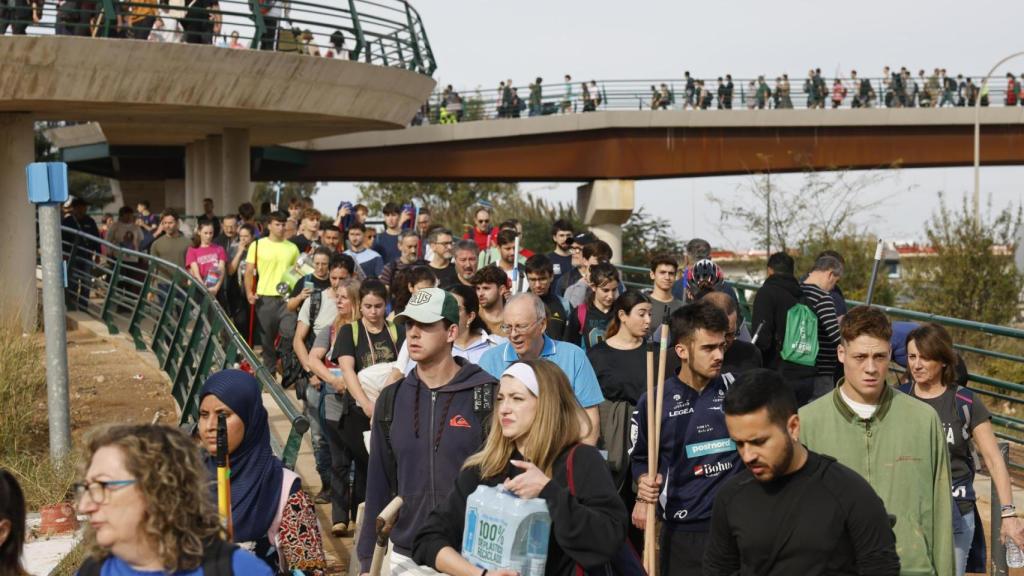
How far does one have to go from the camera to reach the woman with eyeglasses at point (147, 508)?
3.65m

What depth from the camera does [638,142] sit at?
44188 millimetres

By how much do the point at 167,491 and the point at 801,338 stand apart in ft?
22.6

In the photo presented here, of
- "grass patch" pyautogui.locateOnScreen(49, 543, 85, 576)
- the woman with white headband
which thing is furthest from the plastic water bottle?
"grass patch" pyautogui.locateOnScreen(49, 543, 85, 576)

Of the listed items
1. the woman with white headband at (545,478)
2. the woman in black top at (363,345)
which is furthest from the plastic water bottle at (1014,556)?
the woman in black top at (363,345)

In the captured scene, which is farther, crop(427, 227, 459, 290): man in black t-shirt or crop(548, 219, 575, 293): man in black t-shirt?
crop(548, 219, 575, 293): man in black t-shirt

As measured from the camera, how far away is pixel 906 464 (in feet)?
17.6

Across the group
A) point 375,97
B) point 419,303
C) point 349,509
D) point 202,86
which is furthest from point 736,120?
point 419,303

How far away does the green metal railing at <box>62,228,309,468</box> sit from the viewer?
1019 cm

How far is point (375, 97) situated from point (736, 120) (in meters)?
21.6

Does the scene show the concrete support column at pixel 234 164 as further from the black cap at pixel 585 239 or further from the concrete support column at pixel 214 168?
the black cap at pixel 585 239

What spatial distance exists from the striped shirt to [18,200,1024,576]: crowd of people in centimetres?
1

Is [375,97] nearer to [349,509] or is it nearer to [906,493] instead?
[349,509]

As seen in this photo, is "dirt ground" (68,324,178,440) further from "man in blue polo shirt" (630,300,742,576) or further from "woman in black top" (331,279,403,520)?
"man in blue polo shirt" (630,300,742,576)

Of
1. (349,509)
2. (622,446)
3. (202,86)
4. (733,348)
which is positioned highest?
(202,86)
